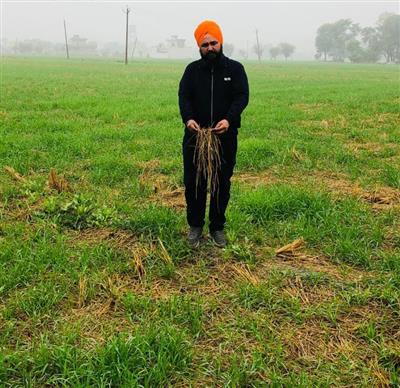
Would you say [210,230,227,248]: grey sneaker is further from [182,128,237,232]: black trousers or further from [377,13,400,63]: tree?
[377,13,400,63]: tree

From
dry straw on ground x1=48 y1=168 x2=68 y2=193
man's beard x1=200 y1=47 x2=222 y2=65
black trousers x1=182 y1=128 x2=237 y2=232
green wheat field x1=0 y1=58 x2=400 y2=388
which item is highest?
man's beard x1=200 y1=47 x2=222 y2=65

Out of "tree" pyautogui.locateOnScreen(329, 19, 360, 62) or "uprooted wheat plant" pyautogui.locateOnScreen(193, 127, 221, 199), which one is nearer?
"uprooted wheat plant" pyautogui.locateOnScreen(193, 127, 221, 199)

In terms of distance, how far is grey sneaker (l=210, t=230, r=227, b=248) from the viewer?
15.9 ft

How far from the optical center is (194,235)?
486 centimetres

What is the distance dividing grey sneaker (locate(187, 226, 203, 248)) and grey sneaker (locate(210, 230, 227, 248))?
0.17 m

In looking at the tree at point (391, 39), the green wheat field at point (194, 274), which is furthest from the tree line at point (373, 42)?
the green wheat field at point (194, 274)

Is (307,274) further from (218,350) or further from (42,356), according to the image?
(42,356)

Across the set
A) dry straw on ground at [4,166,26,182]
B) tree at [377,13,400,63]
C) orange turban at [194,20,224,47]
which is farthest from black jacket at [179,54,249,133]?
tree at [377,13,400,63]

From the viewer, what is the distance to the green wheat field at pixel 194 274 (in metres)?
3.01

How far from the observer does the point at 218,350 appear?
319 centimetres

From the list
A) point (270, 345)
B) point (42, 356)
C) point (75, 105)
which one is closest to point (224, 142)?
point (270, 345)

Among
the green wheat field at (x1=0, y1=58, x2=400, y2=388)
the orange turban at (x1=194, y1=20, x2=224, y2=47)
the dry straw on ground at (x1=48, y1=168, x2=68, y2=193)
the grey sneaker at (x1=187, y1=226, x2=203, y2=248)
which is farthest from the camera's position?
the dry straw on ground at (x1=48, y1=168, x2=68, y2=193)

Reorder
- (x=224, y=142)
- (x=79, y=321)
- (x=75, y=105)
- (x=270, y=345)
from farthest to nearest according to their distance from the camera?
(x=75, y=105)
(x=224, y=142)
(x=79, y=321)
(x=270, y=345)

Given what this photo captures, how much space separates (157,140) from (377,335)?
23.2 feet
